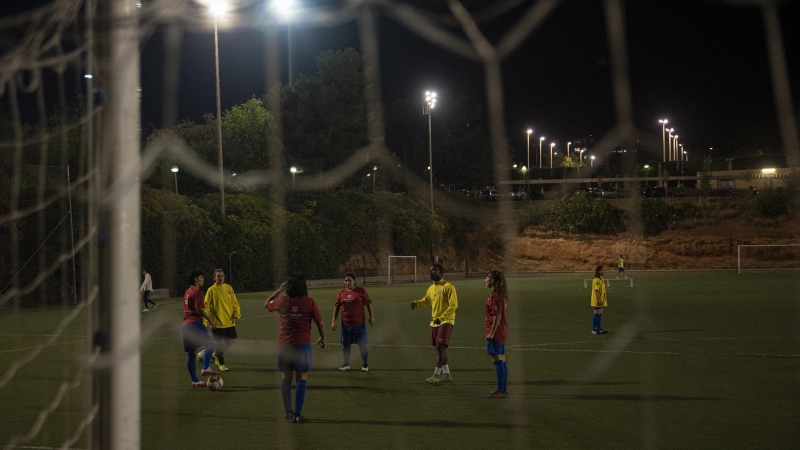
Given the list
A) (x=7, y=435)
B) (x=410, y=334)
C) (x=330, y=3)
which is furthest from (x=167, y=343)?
(x=330, y=3)

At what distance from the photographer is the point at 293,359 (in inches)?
355

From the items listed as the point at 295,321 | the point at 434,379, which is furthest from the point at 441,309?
the point at 295,321

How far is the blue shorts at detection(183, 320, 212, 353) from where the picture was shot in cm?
1116

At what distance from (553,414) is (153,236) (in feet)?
88.5

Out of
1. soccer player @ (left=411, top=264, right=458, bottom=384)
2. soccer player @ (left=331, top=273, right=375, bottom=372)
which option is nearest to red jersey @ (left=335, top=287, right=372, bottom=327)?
soccer player @ (left=331, top=273, right=375, bottom=372)

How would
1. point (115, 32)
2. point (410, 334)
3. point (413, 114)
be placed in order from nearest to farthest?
point (115, 32)
point (410, 334)
point (413, 114)

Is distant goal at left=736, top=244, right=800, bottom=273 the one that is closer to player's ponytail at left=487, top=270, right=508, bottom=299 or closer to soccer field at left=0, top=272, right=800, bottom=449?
soccer field at left=0, top=272, right=800, bottom=449

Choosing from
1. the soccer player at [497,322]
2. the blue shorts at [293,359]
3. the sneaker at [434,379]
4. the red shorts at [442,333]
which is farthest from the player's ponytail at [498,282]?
the blue shorts at [293,359]

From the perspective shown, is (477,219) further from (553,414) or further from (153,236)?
(553,414)

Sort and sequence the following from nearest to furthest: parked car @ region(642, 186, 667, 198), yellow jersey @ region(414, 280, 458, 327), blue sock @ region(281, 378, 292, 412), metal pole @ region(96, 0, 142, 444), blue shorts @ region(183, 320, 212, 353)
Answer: metal pole @ region(96, 0, 142, 444)
blue sock @ region(281, 378, 292, 412)
blue shorts @ region(183, 320, 212, 353)
yellow jersey @ region(414, 280, 458, 327)
parked car @ region(642, 186, 667, 198)

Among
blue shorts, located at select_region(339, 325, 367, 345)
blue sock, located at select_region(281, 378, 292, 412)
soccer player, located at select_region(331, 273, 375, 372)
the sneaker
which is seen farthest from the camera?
blue shorts, located at select_region(339, 325, 367, 345)

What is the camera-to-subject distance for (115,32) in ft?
11.6

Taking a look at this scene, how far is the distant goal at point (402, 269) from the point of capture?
50628 mm

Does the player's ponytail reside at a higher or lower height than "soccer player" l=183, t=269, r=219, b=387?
higher
